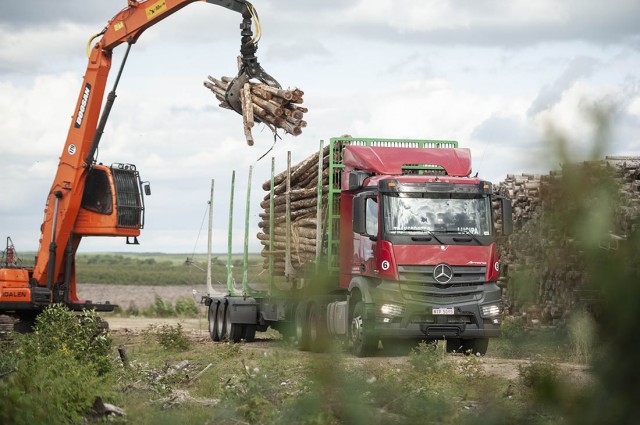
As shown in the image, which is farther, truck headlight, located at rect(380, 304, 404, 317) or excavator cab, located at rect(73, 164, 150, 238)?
excavator cab, located at rect(73, 164, 150, 238)

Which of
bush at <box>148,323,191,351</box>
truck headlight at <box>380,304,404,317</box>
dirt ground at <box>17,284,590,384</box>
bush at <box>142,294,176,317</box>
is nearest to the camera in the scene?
dirt ground at <box>17,284,590,384</box>

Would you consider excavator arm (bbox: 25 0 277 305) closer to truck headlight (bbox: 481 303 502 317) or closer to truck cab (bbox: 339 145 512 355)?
truck cab (bbox: 339 145 512 355)

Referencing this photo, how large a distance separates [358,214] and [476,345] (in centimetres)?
337

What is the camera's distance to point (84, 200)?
22188 millimetres

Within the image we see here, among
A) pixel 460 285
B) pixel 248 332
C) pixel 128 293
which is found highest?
pixel 128 293

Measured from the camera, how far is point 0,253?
22.1 meters

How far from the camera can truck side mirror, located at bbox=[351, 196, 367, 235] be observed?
16516 millimetres

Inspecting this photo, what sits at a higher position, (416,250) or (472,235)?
(472,235)

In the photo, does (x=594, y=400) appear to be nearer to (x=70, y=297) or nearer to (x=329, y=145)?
(x=329, y=145)

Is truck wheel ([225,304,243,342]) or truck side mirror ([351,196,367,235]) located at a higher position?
truck side mirror ([351,196,367,235])

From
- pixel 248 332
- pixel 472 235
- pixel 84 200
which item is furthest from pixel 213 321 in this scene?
pixel 472 235

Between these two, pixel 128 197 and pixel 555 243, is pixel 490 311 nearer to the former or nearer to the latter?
pixel 128 197

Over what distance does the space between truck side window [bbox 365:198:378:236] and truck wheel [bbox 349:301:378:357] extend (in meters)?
1.29

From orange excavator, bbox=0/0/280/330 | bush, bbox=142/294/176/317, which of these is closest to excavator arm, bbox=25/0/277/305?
orange excavator, bbox=0/0/280/330
